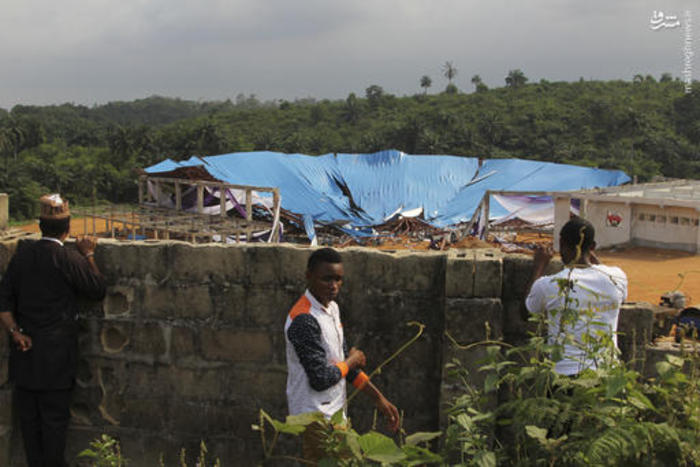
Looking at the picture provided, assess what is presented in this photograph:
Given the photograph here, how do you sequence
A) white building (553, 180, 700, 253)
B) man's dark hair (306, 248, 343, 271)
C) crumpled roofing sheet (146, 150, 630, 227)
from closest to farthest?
man's dark hair (306, 248, 343, 271)
white building (553, 180, 700, 253)
crumpled roofing sheet (146, 150, 630, 227)

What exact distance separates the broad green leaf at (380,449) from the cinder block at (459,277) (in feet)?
4.28

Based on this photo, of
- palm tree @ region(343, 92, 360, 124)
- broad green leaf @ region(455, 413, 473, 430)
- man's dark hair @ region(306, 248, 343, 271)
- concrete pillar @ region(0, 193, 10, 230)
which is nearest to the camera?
broad green leaf @ region(455, 413, 473, 430)

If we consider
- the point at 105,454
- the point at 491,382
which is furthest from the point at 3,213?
the point at 491,382

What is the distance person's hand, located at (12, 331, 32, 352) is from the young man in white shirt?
55.0 inches

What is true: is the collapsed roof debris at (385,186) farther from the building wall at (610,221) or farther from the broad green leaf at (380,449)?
the broad green leaf at (380,449)

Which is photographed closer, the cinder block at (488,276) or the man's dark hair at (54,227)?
the cinder block at (488,276)

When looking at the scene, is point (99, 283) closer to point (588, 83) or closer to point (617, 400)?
point (617, 400)

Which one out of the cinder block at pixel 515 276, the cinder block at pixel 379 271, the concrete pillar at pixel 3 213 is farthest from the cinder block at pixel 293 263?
the concrete pillar at pixel 3 213

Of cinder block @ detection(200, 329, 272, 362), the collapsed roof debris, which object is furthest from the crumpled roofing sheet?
cinder block @ detection(200, 329, 272, 362)

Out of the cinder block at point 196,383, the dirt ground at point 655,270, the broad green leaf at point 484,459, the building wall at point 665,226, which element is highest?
the broad green leaf at point 484,459

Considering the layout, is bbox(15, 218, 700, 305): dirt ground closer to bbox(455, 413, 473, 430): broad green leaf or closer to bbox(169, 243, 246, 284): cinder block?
bbox(169, 243, 246, 284): cinder block

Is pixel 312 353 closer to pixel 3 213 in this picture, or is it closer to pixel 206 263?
pixel 206 263

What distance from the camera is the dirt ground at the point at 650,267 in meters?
15.1

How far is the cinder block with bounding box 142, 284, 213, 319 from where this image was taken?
3357 millimetres
